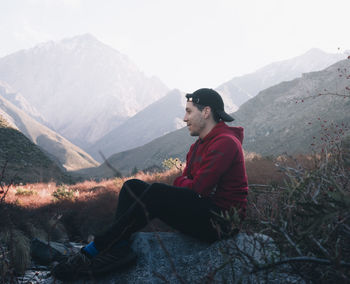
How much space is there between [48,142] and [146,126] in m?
55.9

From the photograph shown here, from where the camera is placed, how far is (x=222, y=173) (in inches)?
98.3

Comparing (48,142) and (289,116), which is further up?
(289,116)

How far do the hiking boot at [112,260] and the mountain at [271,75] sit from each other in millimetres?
135749

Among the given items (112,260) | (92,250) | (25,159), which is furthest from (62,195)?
(25,159)

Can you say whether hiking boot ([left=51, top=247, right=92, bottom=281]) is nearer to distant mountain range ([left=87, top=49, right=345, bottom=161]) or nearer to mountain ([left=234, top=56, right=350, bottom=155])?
mountain ([left=234, top=56, right=350, bottom=155])

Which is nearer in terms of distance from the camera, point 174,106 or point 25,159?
point 25,159

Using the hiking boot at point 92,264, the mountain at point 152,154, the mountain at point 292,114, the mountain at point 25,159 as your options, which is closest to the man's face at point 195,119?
the hiking boot at point 92,264

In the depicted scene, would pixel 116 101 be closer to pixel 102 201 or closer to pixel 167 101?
pixel 167 101

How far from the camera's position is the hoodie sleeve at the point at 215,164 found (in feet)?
8.13

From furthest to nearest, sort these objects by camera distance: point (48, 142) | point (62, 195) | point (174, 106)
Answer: point (174, 106) < point (48, 142) < point (62, 195)

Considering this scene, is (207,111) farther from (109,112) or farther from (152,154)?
(109,112)

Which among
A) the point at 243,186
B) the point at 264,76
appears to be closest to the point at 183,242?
the point at 243,186

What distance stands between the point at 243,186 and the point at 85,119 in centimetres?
17833

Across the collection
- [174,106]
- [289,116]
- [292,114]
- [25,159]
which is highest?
[25,159]
